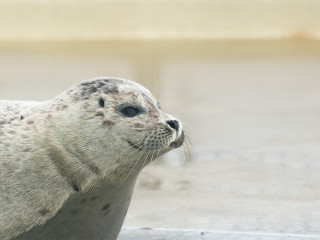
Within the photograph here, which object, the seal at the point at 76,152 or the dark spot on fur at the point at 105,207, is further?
the dark spot on fur at the point at 105,207

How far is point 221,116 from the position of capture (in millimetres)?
8789

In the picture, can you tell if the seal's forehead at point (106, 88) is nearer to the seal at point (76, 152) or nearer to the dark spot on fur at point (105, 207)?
the seal at point (76, 152)

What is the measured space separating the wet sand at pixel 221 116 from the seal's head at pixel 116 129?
1.55 feet

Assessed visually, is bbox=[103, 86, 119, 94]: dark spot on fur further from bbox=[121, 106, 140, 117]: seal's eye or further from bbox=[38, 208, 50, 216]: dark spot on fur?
bbox=[38, 208, 50, 216]: dark spot on fur

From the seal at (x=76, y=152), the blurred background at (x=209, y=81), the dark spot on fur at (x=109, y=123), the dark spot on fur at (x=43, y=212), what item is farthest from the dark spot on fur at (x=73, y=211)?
the blurred background at (x=209, y=81)

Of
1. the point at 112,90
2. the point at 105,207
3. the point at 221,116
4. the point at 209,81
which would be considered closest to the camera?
the point at 112,90

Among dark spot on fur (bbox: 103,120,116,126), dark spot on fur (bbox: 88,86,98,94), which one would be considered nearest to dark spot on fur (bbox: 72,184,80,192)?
dark spot on fur (bbox: 103,120,116,126)

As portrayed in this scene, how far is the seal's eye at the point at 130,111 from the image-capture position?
355 centimetres

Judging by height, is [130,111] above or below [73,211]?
above

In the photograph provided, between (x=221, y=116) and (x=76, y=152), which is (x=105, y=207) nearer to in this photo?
(x=76, y=152)

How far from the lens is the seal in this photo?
11.4 ft

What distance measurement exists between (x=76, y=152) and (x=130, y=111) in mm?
270

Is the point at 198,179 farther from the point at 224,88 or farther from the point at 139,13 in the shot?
the point at 139,13

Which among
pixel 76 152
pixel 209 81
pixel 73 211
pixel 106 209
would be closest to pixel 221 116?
pixel 209 81
